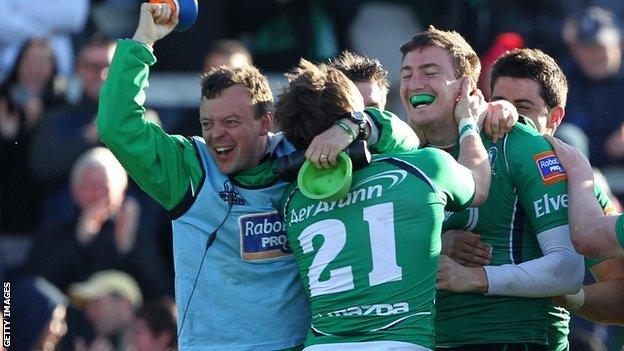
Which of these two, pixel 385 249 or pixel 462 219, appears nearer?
pixel 385 249

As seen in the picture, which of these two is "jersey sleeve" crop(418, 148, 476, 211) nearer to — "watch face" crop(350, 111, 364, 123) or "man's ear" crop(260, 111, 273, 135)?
"watch face" crop(350, 111, 364, 123)

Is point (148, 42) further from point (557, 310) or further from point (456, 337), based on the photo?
point (557, 310)

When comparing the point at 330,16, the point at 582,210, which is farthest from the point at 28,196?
the point at 582,210

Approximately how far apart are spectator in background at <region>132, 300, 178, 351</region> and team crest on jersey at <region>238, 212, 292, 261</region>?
12.2 ft

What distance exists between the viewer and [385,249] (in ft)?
14.1

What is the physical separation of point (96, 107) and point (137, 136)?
478 centimetres

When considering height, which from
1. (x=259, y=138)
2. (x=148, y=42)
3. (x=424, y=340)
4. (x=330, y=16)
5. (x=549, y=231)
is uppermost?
(x=330, y=16)

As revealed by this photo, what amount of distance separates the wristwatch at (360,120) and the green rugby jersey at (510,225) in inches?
23.9

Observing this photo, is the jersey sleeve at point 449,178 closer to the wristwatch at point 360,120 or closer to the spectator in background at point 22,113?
the wristwatch at point 360,120

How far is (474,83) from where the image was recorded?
5.08 meters

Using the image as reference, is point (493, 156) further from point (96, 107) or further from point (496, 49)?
point (96, 107)

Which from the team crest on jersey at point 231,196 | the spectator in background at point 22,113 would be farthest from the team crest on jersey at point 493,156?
the spectator in background at point 22,113

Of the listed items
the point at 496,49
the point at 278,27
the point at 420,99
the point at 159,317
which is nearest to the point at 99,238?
the point at 159,317

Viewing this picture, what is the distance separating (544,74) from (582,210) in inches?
36.1
